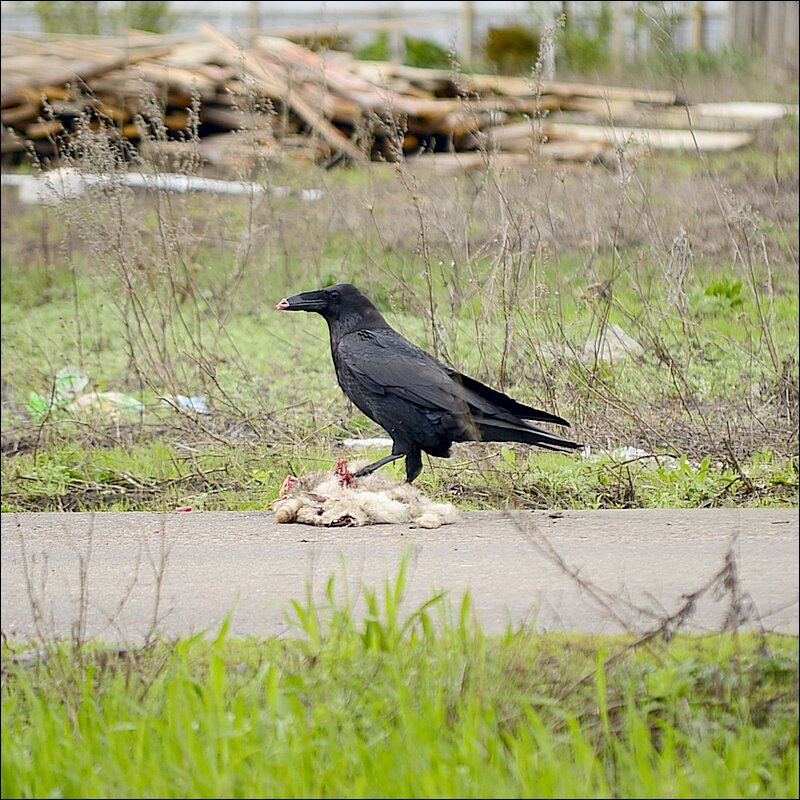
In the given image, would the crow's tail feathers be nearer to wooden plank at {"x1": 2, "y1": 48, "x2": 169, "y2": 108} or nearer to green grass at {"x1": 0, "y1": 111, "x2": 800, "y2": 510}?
green grass at {"x1": 0, "y1": 111, "x2": 800, "y2": 510}

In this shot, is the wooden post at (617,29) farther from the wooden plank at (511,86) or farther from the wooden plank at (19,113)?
the wooden plank at (19,113)

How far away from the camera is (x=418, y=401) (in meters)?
5.53

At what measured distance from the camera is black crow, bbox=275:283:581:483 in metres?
5.46

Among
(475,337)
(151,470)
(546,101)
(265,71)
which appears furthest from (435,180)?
(151,470)

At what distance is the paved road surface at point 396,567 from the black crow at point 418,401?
0.35 meters

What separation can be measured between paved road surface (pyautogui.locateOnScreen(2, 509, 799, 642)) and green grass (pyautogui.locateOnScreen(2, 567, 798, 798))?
0.55 ft

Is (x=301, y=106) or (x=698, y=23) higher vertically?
(x=698, y=23)

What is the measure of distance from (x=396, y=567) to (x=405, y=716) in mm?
1364

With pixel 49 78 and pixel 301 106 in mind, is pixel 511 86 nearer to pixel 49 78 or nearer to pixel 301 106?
pixel 301 106

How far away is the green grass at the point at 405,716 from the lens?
3012 millimetres

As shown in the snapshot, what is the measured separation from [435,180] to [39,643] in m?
9.87

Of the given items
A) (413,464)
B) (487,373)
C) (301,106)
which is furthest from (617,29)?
(413,464)

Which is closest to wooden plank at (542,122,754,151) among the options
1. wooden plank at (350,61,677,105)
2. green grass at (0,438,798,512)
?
wooden plank at (350,61,677,105)

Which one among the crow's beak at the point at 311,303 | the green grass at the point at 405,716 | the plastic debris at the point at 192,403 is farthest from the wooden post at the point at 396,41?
the green grass at the point at 405,716
